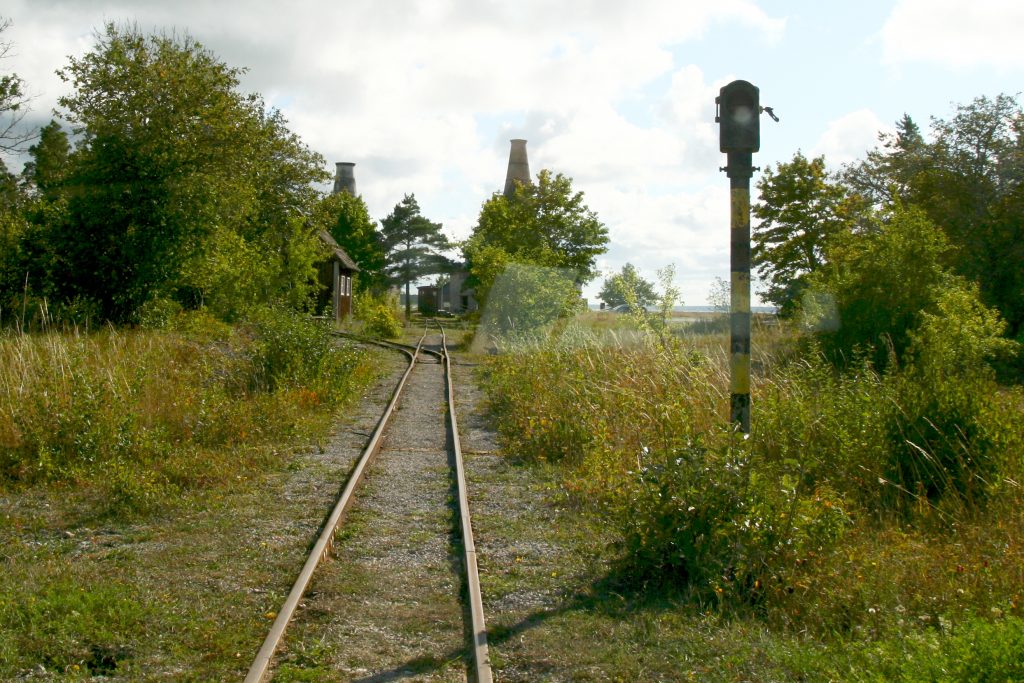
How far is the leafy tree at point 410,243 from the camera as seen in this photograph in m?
82.6

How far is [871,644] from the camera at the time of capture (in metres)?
4.69

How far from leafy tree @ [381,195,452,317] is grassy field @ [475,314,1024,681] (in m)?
73.3

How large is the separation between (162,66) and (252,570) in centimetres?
1892

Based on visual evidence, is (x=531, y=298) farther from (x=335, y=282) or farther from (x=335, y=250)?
(x=335, y=250)

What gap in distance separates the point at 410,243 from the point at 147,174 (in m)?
62.4

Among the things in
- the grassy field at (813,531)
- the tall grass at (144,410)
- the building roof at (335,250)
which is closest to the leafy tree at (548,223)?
the building roof at (335,250)

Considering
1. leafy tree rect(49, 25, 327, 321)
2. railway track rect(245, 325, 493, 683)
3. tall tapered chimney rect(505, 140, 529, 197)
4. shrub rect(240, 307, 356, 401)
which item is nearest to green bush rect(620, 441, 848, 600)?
railway track rect(245, 325, 493, 683)

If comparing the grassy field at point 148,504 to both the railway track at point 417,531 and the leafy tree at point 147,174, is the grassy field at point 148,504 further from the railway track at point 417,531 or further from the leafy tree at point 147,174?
the leafy tree at point 147,174

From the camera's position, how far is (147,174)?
21469 mm

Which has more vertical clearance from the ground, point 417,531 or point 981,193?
point 981,193

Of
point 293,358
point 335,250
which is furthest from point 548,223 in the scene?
point 293,358

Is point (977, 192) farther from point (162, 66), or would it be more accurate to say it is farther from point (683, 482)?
point (683, 482)

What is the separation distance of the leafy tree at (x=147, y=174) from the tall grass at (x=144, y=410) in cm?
572

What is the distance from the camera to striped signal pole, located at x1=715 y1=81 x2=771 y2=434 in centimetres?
691
